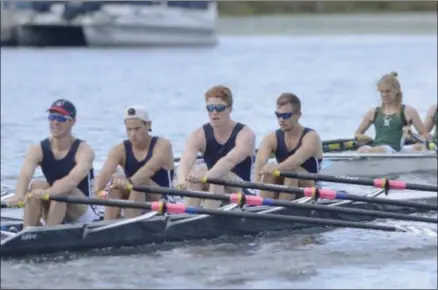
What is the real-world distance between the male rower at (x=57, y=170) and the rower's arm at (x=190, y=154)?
1.12 metres

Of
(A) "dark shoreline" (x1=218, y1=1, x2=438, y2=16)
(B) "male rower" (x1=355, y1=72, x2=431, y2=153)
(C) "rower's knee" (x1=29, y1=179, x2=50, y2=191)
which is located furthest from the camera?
(A) "dark shoreline" (x1=218, y1=1, x2=438, y2=16)

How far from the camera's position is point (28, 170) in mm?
12008

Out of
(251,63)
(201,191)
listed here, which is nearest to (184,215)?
(201,191)

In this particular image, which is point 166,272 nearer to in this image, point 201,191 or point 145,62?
point 201,191

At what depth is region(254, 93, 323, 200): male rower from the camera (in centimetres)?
1349

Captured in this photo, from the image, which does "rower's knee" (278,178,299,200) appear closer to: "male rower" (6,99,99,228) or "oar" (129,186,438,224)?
"oar" (129,186,438,224)

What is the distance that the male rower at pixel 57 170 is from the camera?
1198cm

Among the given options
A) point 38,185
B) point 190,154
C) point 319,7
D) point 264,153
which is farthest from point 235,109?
point 319,7

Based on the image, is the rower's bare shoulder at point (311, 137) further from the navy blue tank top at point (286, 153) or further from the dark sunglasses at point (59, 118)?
the dark sunglasses at point (59, 118)

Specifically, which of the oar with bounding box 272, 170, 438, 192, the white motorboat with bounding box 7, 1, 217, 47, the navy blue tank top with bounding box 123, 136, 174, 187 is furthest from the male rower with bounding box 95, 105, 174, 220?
the white motorboat with bounding box 7, 1, 217, 47

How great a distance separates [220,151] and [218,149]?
0.10 feet

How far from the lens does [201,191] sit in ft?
42.5

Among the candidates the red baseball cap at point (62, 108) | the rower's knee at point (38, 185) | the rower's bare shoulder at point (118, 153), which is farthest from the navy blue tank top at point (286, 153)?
the rower's knee at point (38, 185)

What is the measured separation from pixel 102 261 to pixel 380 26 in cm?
6737
